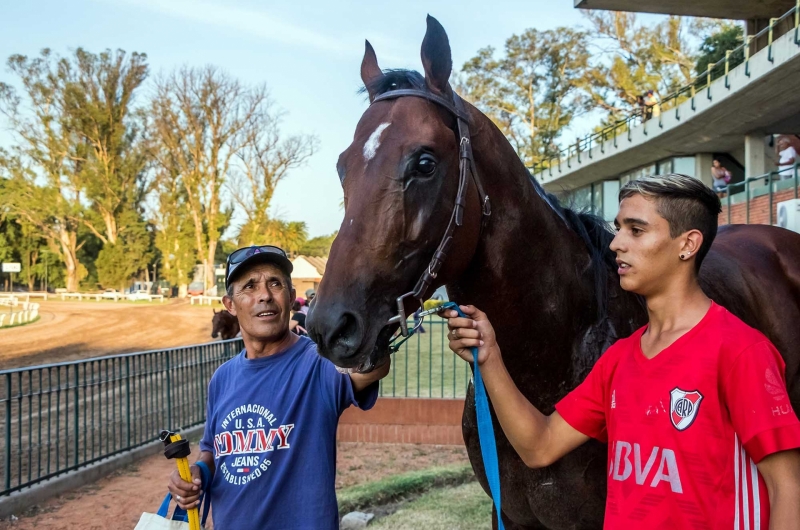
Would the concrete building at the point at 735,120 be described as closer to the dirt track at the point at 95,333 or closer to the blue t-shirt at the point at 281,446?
the blue t-shirt at the point at 281,446

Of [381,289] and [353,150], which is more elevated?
[353,150]

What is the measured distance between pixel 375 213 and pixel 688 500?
3.48 ft

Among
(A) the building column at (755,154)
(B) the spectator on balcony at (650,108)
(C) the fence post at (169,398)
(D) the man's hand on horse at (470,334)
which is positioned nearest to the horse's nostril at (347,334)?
(D) the man's hand on horse at (470,334)

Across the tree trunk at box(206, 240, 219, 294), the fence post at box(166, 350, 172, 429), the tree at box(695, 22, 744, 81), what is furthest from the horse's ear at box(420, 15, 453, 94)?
the tree trunk at box(206, 240, 219, 294)

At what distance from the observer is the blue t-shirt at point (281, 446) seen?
2352 millimetres

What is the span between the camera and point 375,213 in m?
1.83

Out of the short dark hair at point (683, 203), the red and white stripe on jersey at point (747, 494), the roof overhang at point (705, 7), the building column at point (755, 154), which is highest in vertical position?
the roof overhang at point (705, 7)

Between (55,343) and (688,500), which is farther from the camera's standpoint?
(55,343)

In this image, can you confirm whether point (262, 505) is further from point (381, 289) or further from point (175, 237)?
point (175, 237)

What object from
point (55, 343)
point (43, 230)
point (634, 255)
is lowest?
point (55, 343)

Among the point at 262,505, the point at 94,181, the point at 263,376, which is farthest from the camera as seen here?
the point at 94,181

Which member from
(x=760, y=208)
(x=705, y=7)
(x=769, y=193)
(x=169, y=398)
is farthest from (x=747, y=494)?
(x=705, y=7)

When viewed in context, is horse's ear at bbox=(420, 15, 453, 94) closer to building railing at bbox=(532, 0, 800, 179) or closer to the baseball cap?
the baseball cap

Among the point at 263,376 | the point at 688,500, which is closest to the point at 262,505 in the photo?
the point at 263,376
